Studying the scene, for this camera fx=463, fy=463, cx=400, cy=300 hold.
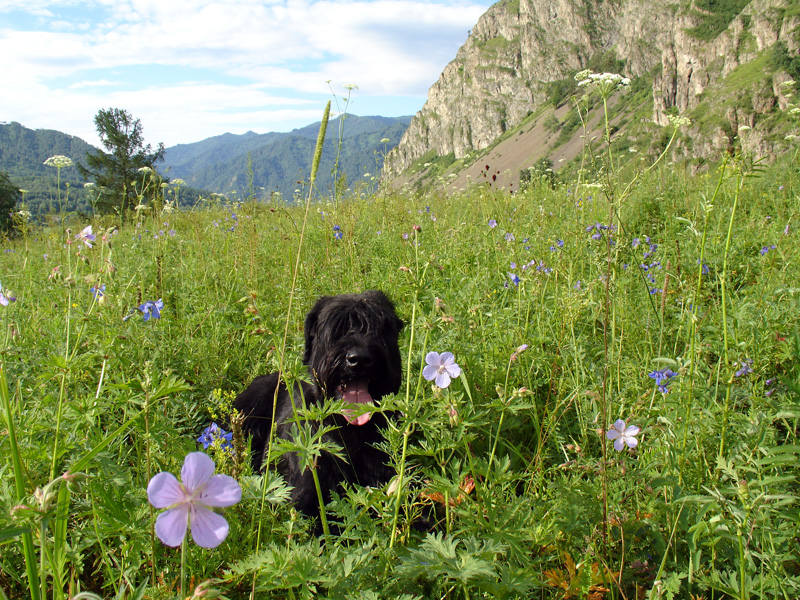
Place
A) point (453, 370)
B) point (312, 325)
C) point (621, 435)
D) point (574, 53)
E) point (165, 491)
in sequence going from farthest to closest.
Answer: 1. point (574, 53)
2. point (312, 325)
3. point (621, 435)
4. point (453, 370)
5. point (165, 491)

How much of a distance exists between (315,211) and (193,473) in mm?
6811

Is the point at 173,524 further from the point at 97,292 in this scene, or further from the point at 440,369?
the point at 97,292

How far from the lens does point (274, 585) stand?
4.20 feet

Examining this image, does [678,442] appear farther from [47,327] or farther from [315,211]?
[315,211]

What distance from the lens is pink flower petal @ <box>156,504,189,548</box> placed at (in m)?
0.58

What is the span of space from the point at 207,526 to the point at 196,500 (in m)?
0.04

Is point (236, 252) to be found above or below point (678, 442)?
above

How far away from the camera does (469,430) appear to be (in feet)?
9.02

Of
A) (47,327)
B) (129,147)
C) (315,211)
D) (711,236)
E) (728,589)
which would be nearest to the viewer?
(728,589)

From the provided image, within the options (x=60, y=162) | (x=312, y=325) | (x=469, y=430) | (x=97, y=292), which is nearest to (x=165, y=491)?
(x=97, y=292)

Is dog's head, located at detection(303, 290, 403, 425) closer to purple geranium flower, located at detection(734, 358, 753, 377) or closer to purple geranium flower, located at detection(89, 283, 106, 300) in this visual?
purple geranium flower, located at detection(89, 283, 106, 300)

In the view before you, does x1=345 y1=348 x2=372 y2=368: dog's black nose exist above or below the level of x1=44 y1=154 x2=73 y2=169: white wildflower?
below

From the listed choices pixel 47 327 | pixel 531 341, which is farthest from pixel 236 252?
pixel 531 341

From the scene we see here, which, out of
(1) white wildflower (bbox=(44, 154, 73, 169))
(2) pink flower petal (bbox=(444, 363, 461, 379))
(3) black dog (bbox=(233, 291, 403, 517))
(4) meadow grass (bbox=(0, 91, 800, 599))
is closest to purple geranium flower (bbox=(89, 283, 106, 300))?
(4) meadow grass (bbox=(0, 91, 800, 599))
